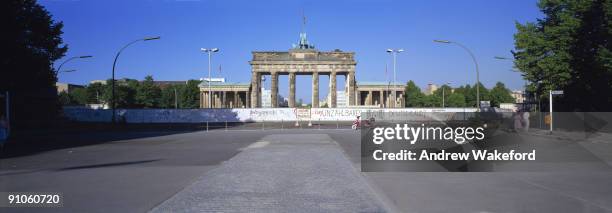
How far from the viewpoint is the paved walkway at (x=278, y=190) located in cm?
699

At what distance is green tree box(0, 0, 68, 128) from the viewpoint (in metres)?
28.6

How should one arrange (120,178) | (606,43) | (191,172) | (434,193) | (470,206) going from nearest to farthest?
(470,206), (434,193), (120,178), (191,172), (606,43)

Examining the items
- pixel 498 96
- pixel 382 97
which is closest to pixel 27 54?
pixel 382 97

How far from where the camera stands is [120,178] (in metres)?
10.3

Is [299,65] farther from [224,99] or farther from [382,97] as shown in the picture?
[224,99]

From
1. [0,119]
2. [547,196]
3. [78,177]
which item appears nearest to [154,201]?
[78,177]

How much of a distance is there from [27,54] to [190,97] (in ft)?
260

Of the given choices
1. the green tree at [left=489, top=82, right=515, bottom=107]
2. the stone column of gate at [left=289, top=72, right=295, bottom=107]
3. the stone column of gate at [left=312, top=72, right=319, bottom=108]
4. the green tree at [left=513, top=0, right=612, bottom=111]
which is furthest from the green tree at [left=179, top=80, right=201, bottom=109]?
the green tree at [left=513, top=0, right=612, bottom=111]

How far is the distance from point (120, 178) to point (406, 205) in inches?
266

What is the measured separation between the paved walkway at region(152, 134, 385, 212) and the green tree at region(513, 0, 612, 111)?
2284 cm

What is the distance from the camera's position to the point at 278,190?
8.53 metres

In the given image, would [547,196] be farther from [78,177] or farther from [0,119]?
[0,119]

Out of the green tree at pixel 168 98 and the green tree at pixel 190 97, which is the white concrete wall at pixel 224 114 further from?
the green tree at pixel 190 97

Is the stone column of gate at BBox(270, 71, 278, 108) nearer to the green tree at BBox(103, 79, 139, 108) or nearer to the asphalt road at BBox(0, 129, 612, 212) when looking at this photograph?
the green tree at BBox(103, 79, 139, 108)
